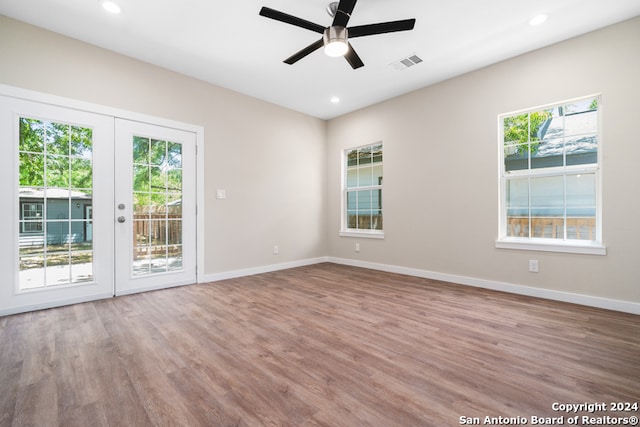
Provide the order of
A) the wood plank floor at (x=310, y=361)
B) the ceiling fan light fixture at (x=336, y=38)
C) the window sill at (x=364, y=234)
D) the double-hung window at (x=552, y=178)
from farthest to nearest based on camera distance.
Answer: the window sill at (x=364, y=234) → the double-hung window at (x=552, y=178) → the ceiling fan light fixture at (x=336, y=38) → the wood plank floor at (x=310, y=361)

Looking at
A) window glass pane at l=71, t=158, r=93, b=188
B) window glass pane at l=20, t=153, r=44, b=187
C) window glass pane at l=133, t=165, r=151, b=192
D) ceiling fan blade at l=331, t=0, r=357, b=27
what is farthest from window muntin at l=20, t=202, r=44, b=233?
ceiling fan blade at l=331, t=0, r=357, b=27

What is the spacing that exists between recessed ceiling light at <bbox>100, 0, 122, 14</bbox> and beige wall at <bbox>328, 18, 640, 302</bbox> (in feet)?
11.8

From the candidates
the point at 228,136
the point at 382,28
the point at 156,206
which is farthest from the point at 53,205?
the point at 382,28

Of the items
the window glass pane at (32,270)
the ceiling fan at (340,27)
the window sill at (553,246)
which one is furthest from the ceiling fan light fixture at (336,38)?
the window glass pane at (32,270)

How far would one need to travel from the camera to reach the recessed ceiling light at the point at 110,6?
8.09 ft

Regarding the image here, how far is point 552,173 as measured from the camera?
3.17m

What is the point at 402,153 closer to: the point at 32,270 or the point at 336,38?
the point at 336,38

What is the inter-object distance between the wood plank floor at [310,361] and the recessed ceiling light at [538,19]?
9.14 feet

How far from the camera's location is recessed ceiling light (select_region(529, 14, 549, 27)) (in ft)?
8.62

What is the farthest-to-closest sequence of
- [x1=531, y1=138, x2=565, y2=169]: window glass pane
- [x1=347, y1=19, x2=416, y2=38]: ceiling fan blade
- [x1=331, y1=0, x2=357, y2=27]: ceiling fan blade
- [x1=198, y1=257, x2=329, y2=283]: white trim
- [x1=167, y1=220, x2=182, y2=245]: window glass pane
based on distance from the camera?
[x1=198, y1=257, x2=329, y2=283]: white trim → [x1=167, y1=220, x2=182, y2=245]: window glass pane → [x1=531, y1=138, x2=565, y2=169]: window glass pane → [x1=347, y1=19, x2=416, y2=38]: ceiling fan blade → [x1=331, y1=0, x2=357, y2=27]: ceiling fan blade

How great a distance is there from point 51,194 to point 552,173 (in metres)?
5.42

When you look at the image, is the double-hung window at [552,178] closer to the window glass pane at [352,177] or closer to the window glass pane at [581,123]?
the window glass pane at [581,123]

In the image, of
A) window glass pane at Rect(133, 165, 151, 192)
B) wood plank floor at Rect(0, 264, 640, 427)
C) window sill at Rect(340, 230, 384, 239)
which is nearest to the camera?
wood plank floor at Rect(0, 264, 640, 427)

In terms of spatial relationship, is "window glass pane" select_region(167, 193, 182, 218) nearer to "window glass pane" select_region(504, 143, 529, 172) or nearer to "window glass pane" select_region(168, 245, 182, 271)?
"window glass pane" select_region(168, 245, 182, 271)
